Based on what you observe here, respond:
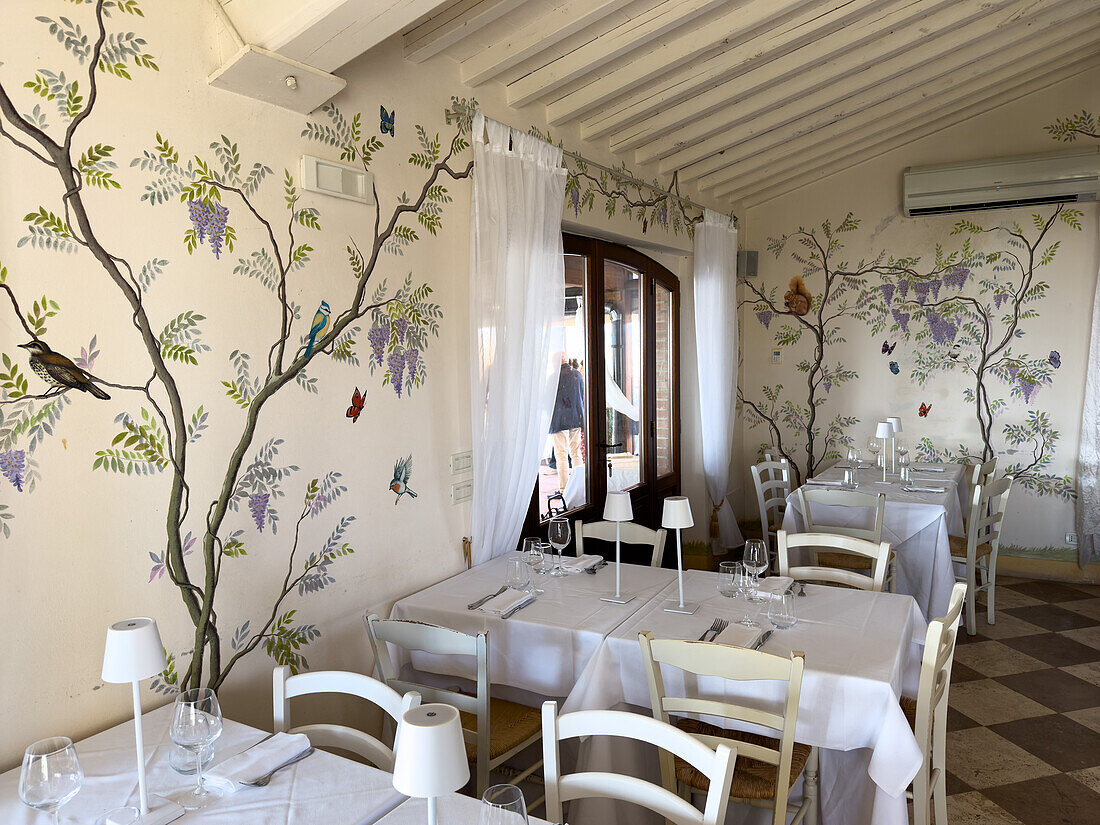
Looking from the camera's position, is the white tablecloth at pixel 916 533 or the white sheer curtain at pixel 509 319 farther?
the white tablecloth at pixel 916 533

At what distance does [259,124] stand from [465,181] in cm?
104

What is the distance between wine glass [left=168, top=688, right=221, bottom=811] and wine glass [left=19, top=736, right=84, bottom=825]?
0.19 metres

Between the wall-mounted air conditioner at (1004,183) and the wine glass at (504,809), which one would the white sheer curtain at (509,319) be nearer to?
the wine glass at (504,809)

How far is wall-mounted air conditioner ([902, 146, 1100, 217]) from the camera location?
5.18 m

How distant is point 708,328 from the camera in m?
5.64

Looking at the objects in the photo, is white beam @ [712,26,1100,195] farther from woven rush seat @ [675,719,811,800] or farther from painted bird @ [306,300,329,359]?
woven rush seat @ [675,719,811,800]

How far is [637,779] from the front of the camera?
1.65 m

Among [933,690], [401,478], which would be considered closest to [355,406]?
[401,478]

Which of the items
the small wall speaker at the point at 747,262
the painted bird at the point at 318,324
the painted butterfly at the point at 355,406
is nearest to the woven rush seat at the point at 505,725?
the painted butterfly at the point at 355,406

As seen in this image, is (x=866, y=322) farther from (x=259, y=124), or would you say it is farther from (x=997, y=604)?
A: (x=259, y=124)

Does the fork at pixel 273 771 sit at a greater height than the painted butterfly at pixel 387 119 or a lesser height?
lesser

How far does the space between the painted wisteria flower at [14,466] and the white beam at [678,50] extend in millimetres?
2748

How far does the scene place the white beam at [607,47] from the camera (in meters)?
3.12

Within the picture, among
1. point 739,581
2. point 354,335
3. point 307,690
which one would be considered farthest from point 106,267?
point 739,581
